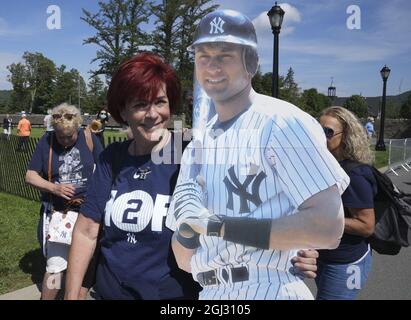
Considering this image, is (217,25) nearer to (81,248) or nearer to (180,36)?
(180,36)

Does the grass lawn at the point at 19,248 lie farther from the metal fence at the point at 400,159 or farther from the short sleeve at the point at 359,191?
the metal fence at the point at 400,159

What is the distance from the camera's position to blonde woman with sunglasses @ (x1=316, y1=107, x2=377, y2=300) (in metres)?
2.03

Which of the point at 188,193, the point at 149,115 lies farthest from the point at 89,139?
the point at 188,193

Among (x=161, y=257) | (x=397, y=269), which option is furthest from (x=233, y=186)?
(x=397, y=269)

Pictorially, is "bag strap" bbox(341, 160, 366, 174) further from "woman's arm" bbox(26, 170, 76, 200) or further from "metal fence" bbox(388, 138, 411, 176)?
"metal fence" bbox(388, 138, 411, 176)

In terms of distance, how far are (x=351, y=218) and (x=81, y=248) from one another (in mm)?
1273

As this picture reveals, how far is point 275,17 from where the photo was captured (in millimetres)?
1599

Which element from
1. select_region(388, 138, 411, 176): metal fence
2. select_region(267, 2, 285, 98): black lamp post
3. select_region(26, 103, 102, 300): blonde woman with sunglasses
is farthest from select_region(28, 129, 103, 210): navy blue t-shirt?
select_region(388, 138, 411, 176): metal fence

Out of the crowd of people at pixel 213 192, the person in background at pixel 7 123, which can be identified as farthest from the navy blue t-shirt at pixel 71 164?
the person in background at pixel 7 123

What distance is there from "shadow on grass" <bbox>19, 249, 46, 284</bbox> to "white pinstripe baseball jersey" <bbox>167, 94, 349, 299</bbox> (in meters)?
2.96

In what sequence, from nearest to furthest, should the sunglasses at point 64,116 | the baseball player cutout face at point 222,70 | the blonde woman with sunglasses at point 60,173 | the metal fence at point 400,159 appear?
the baseball player cutout face at point 222,70, the sunglasses at point 64,116, the blonde woman with sunglasses at point 60,173, the metal fence at point 400,159

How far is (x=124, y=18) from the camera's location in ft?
6.13

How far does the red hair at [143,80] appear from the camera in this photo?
166 cm
